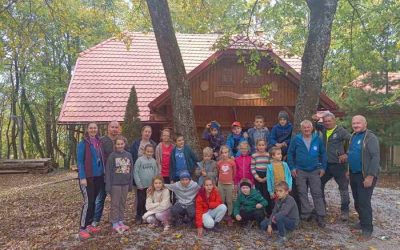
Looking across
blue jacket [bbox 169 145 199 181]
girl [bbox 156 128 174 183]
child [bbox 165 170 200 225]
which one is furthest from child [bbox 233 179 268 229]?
girl [bbox 156 128 174 183]

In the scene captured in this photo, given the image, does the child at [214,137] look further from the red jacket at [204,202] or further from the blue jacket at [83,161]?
the blue jacket at [83,161]

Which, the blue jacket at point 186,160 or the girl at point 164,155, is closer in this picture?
the blue jacket at point 186,160

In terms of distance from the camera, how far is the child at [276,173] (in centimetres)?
657

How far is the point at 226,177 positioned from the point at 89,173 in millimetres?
2333

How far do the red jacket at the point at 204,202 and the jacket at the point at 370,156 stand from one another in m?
2.39

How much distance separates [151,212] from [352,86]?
14.2 metres

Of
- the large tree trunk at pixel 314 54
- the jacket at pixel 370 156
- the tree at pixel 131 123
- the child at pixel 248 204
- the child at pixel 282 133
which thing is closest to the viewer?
the jacket at pixel 370 156

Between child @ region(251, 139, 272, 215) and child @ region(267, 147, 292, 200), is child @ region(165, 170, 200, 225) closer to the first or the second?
child @ region(251, 139, 272, 215)

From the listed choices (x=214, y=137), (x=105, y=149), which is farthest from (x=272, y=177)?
(x=105, y=149)

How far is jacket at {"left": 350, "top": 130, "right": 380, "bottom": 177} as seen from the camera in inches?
236

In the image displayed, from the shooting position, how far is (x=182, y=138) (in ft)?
23.1

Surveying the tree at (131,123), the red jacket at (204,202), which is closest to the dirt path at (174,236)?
the red jacket at (204,202)

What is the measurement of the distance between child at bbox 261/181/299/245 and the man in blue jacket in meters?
0.70

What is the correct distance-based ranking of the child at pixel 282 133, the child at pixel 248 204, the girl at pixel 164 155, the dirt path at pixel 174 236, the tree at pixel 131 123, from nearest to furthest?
1. the dirt path at pixel 174 236
2. the child at pixel 248 204
3. the girl at pixel 164 155
4. the child at pixel 282 133
5. the tree at pixel 131 123
